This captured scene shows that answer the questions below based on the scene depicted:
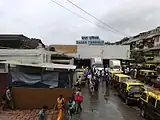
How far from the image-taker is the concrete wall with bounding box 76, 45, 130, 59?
2440 inches

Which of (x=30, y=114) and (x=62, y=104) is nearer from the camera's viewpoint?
(x=62, y=104)

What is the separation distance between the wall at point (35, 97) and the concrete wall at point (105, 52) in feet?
139

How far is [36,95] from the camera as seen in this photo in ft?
63.0

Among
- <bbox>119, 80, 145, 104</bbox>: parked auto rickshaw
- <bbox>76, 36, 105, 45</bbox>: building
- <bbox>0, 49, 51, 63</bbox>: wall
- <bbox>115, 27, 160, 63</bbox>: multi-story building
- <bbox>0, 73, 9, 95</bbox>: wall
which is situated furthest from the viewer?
<bbox>76, 36, 105, 45</bbox>: building

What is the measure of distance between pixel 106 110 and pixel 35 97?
472 centimetres

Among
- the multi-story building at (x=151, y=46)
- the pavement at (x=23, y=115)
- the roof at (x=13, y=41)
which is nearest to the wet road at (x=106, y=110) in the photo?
the pavement at (x=23, y=115)

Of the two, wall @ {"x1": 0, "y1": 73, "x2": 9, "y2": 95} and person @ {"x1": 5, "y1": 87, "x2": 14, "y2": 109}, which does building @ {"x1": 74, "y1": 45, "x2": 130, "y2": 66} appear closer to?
wall @ {"x1": 0, "y1": 73, "x2": 9, "y2": 95}

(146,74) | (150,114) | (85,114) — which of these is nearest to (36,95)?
(85,114)

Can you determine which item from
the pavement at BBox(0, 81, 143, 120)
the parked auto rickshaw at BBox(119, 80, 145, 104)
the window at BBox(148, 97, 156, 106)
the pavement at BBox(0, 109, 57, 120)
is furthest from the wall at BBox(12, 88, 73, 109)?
the parked auto rickshaw at BBox(119, 80, 145, 104)

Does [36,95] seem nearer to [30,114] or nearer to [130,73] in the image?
[30,114]

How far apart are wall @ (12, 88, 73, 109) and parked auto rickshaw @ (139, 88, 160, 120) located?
15.9 ft

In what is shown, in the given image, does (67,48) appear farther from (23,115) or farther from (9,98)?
(23,115)

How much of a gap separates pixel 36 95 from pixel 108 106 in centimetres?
555

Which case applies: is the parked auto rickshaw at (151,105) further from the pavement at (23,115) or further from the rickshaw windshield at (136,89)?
the pavement at (23,115)
